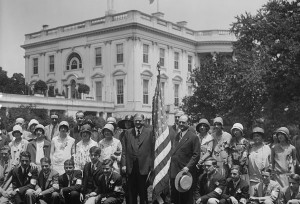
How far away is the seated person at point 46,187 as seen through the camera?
29.3ft

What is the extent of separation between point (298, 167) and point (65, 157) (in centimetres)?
457

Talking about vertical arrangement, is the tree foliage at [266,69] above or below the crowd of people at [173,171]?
above

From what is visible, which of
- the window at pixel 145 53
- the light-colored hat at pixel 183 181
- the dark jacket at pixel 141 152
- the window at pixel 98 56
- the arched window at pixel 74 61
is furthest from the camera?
the arched window at pixel 74 61

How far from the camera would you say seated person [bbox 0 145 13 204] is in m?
9.29

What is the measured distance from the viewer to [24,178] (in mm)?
9250

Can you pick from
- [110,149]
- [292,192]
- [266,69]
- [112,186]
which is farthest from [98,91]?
[292,192]

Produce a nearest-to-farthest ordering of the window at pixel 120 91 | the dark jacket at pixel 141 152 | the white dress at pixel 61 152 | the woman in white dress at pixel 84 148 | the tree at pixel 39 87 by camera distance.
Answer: the dark jacket at pixel 141 152
the woman in white dress at pixel 84 148
the white dress at pixel 61 152
the tree at pixel 39 87
the window at pixel 120 91

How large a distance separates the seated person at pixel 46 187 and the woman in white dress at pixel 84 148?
0.54 meters

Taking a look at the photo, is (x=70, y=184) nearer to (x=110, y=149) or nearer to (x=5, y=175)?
(x=110, y=149)

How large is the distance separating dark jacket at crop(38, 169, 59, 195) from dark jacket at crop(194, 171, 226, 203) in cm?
263

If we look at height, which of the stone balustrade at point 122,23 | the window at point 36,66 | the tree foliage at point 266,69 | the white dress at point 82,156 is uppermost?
the stone balustrade at point 122,23

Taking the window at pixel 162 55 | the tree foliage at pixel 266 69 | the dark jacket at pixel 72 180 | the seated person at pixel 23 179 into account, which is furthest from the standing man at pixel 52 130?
the window at pixel 162 55

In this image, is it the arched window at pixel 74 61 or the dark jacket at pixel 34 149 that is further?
the arched window at pixel 74 61

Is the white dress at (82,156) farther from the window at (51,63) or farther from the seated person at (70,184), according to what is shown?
the window at (51,63)
